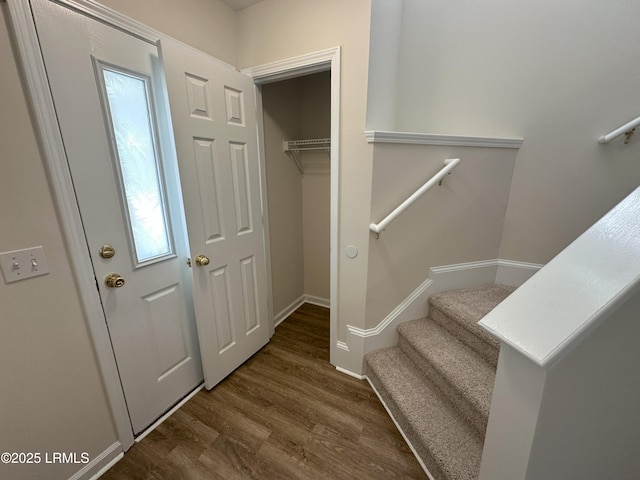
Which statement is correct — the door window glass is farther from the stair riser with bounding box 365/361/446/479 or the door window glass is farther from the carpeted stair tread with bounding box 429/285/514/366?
the carpeted stair tread with bounding box 429/285/514/366

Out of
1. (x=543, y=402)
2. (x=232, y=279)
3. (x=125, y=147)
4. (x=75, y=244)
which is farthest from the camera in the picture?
(x=232, y=279)

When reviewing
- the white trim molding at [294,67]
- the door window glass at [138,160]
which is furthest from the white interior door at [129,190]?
the white trim molding at [294,67]

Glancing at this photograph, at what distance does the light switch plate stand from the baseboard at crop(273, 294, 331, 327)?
1660 mm

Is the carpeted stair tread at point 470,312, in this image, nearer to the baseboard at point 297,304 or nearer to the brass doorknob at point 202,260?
the baseboard at point 297,304

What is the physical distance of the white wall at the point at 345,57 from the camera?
1.31 meters

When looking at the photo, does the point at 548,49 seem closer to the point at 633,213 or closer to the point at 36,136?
the point at 633,213

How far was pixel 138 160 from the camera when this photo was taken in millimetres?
1213

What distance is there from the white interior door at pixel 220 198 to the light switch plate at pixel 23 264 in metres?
0.56

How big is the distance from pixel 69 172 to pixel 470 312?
2.11 metres

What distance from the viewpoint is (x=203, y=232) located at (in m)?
1.43

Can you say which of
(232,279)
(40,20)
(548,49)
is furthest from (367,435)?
(548,49)

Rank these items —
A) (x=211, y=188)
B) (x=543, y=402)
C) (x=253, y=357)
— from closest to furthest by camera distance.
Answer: (x=543, y=402) → (x=211, y=188) → (x=253, y=357)

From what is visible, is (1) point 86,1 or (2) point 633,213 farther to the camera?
(1) point 86,1

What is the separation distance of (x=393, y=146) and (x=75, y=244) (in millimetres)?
1570
